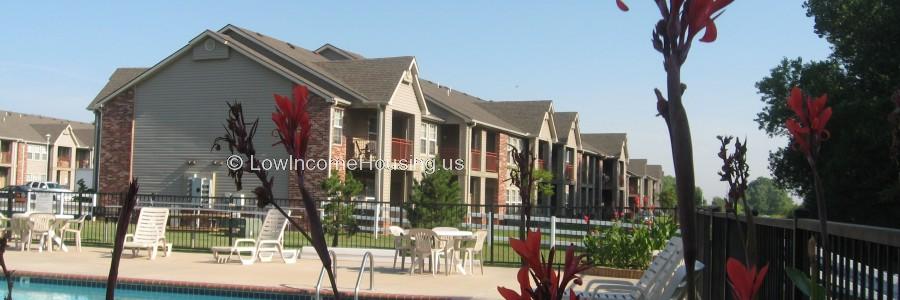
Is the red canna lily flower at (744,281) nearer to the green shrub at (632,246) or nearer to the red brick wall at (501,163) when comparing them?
the green shrub at (632,246)

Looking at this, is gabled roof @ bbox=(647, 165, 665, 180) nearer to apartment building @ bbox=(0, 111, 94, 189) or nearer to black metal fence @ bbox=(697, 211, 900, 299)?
apartment building @ bbox=(0, 111, 94, 189)

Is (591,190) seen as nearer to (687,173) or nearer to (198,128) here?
(198,128)

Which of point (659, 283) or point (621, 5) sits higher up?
point (621, 5)

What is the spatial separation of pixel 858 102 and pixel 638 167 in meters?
51.7

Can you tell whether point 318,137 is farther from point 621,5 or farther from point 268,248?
point 621,5

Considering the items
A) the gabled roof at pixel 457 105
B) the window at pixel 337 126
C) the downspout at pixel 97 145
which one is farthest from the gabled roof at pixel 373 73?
the downspout at pixel 97 145

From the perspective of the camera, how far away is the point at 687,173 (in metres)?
1.06

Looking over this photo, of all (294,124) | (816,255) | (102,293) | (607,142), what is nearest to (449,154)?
(102,293)

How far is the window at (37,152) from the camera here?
63.8 metres

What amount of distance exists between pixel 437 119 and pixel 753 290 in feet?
107

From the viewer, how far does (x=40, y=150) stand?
2571 inches

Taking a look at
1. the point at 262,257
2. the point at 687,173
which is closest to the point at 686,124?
the point at 687,173

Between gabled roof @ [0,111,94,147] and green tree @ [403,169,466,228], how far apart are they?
4610 cm

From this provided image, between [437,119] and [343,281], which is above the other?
[437,119]
